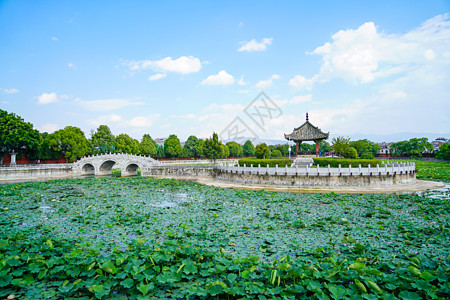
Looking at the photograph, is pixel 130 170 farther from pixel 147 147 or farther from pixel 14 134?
pixel 147 147

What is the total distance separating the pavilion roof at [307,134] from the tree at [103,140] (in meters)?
41.0

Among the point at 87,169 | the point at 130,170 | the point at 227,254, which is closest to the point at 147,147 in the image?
the point at 87,169

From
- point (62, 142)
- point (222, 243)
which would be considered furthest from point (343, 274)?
point (62, 142)

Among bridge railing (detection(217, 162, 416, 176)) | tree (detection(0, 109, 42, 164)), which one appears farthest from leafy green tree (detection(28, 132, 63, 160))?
bridge railing (detection(217, 162, 416, 176))

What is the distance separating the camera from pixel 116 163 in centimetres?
3809

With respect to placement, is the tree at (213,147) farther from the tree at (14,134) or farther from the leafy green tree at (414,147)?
the leafy green tree at (414,147)

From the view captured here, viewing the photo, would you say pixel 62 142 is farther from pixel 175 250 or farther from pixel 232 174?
pixel 175 250

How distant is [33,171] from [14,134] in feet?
18.2

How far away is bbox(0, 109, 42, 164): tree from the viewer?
109 feet

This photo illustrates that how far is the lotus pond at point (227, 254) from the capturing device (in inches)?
174

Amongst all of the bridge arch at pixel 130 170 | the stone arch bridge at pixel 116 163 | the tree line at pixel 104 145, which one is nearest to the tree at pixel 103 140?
the tree line at pixel 104 145

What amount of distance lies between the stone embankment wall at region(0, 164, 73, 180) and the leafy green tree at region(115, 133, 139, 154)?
1359 cm

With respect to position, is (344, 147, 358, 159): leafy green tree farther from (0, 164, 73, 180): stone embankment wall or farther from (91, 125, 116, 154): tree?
(91, 125, 116, 154): tree

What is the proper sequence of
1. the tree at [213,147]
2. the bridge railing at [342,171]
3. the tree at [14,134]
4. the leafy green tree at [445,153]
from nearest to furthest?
the bridge railing at [342,171] → the tree at [14,134] → the tree at [213,147] → the leafy green tree at [445,153]
